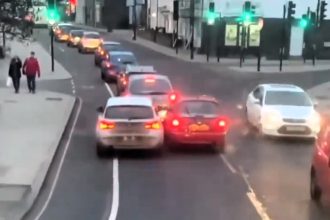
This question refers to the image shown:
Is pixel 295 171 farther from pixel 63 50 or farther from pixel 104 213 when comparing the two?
pixel 63 50

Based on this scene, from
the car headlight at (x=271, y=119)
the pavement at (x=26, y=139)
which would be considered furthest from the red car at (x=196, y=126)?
the pavement at (x=26, y=139)

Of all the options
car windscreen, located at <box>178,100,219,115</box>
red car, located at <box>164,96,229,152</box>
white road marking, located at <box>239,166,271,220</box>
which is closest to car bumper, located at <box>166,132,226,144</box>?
red car, located at <box>164,96,229,152</box>

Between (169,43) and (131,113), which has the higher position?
(131,113)

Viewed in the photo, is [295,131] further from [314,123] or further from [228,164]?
[228,164]

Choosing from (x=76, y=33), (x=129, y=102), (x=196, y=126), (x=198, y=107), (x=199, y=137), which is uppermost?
(x=129, y=102)

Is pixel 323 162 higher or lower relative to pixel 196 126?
higher

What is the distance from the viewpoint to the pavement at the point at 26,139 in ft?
49.5

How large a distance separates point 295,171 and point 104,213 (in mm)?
6046

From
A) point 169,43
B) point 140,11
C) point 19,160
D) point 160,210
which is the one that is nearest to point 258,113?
point 19,160

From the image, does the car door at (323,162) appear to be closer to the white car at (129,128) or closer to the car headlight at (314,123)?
the white car at (129,128)

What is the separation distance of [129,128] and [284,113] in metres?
5.69

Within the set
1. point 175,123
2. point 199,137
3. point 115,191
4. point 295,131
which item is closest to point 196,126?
point 199,137

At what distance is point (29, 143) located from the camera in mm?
21766

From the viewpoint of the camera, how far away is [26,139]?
73.8ft
